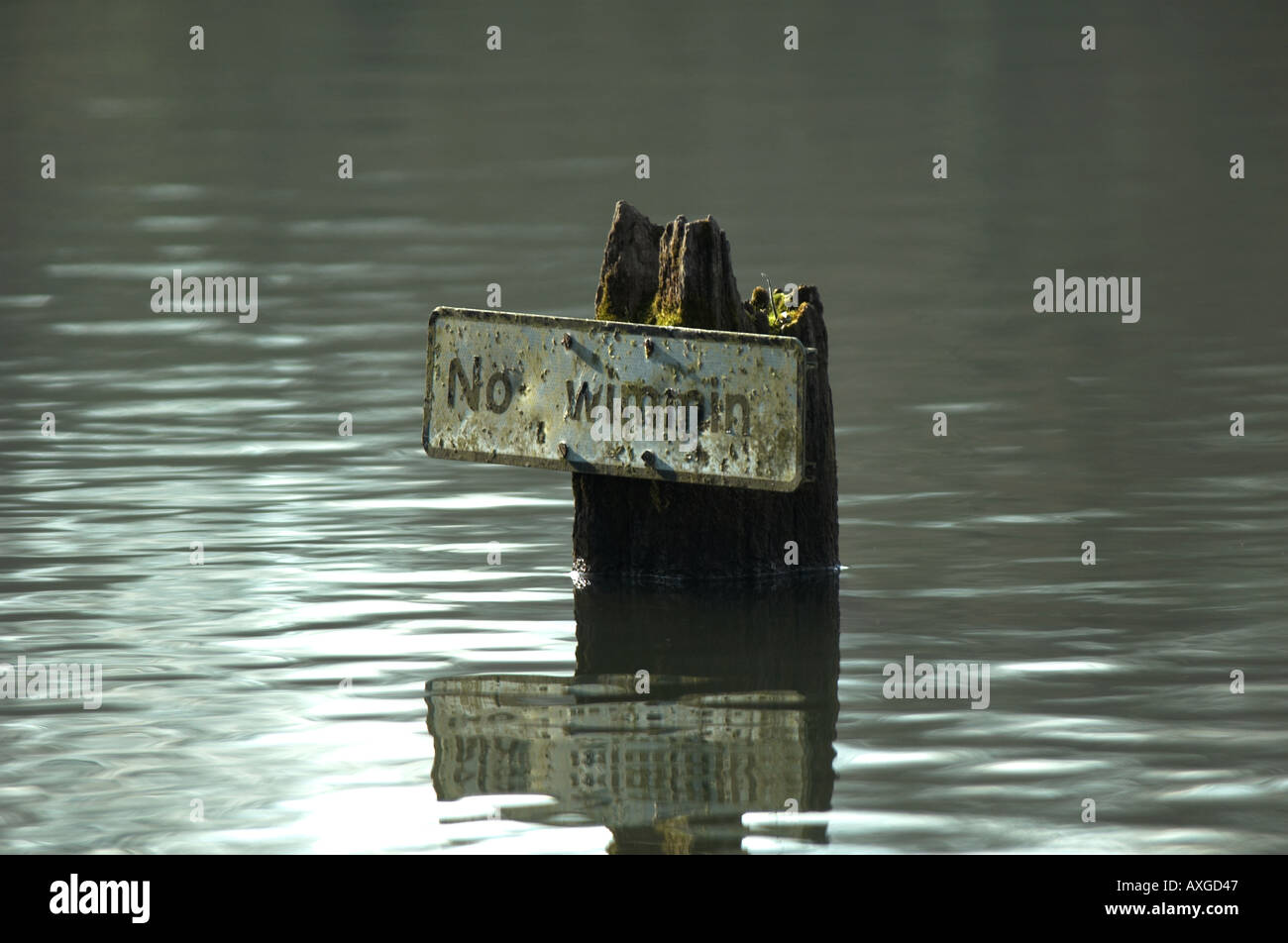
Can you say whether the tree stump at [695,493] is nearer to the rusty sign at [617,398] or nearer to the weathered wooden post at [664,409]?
the weathered wooden post at [664,409]

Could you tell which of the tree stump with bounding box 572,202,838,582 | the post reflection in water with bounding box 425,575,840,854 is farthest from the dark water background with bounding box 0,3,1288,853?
the tree stump with bounding box 572,202,838,582

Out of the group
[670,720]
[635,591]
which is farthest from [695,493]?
[670,720]

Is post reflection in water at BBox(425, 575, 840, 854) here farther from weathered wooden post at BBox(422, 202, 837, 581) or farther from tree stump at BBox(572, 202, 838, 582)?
weathered wooden post at BBox(422, 202, 837, 581)

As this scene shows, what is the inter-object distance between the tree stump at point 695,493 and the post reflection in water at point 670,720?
0.16 meters

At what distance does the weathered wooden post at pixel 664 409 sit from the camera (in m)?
9.19

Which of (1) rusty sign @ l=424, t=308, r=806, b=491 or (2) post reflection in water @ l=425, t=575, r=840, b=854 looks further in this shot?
(1) rusty sign @ l=424, t=308, r=806, b=491

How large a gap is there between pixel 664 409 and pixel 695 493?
61 cm

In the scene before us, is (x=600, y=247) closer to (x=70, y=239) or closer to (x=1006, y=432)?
(x=70, y=239)

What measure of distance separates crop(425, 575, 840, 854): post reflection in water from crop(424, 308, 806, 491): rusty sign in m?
0.62

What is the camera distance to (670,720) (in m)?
8.02

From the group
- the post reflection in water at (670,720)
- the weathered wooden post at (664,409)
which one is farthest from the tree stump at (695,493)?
the post reflection in water at (670,720)

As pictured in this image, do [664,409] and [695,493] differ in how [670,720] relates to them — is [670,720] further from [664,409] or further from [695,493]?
[695,493]

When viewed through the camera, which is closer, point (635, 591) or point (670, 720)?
point (670, 720)

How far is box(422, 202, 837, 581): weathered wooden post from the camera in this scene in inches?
362
